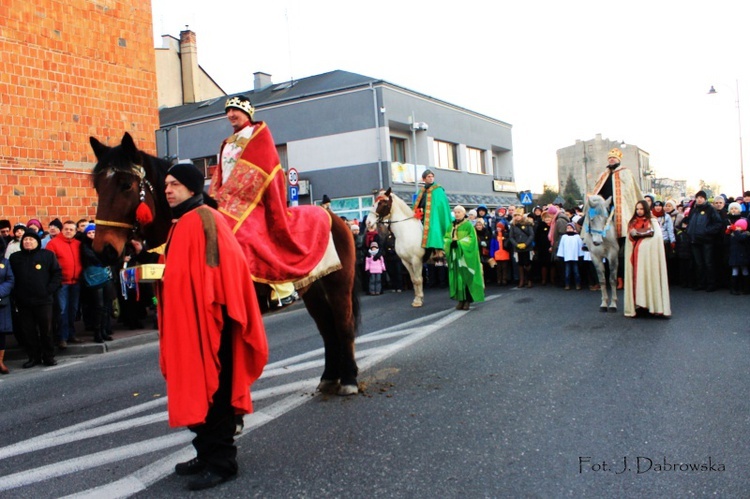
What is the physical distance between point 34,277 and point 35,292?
22 centimetres

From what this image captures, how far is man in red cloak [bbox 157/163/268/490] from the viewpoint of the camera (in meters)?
3.78

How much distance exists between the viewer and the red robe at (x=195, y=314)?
376cm

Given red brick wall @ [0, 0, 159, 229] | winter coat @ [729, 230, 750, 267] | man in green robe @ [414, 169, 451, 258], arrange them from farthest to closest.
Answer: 1. red brick wall @ [0, 0, 159, 229]
2. man in green robe @ [414, 169, 451, 258]
3. winter coat @ [729, 230, 750, 267]

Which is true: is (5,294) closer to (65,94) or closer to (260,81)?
(65,94)

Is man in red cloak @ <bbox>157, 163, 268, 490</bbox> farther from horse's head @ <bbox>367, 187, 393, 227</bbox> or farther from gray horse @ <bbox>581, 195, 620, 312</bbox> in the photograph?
horse's head @ <bbox>367, 187, 393, 227</bbox>

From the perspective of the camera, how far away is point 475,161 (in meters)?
40.5

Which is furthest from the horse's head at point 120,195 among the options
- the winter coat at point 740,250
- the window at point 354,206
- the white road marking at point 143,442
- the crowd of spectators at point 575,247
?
the window at point 354,206

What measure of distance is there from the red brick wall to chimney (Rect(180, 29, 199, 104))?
24154 mm

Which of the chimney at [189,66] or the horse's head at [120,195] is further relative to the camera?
the chimney at [189,66]

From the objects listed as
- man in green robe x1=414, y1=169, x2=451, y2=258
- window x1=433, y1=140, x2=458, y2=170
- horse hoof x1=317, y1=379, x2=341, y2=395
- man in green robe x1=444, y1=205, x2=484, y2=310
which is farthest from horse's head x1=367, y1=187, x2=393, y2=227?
window x1=433, y1=140, x2=458, y2=170

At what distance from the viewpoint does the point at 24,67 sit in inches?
557

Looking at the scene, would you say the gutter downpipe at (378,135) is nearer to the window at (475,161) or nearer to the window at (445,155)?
the window at (445,155)

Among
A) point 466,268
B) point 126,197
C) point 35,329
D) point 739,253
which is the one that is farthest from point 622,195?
point 35,329

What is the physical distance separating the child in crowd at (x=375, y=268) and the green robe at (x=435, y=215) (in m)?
3.50
